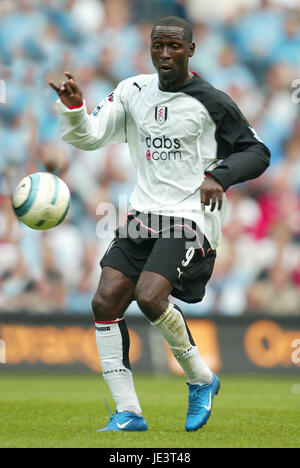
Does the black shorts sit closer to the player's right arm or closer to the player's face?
the player's right arm

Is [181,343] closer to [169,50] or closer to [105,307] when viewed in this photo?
[105,307]

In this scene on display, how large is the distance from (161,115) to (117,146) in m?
6.34

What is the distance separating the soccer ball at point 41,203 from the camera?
522 centimetres

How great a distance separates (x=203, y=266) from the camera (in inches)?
209

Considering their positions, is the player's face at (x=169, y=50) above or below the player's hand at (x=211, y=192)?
above

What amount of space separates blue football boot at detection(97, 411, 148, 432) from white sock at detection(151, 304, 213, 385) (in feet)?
1.48

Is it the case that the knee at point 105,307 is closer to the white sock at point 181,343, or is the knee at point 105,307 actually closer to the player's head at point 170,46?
the white sock at point 181,343

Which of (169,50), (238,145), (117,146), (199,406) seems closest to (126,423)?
(199,406)

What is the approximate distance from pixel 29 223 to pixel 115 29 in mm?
8023

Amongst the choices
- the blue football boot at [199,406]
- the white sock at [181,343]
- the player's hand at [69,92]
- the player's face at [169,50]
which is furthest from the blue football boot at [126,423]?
the player's face at [169,50]

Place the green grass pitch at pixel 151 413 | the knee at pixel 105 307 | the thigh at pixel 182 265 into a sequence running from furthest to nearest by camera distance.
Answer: the knee at pixel 105 307 → the thigh at pixel 182 265 → the green grass pitch at pixel 151 413

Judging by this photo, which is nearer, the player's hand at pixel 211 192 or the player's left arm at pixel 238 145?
the player's hand at pixel 211 192

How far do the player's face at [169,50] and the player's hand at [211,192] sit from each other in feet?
2.56

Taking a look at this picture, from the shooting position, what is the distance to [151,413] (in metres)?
6.37
